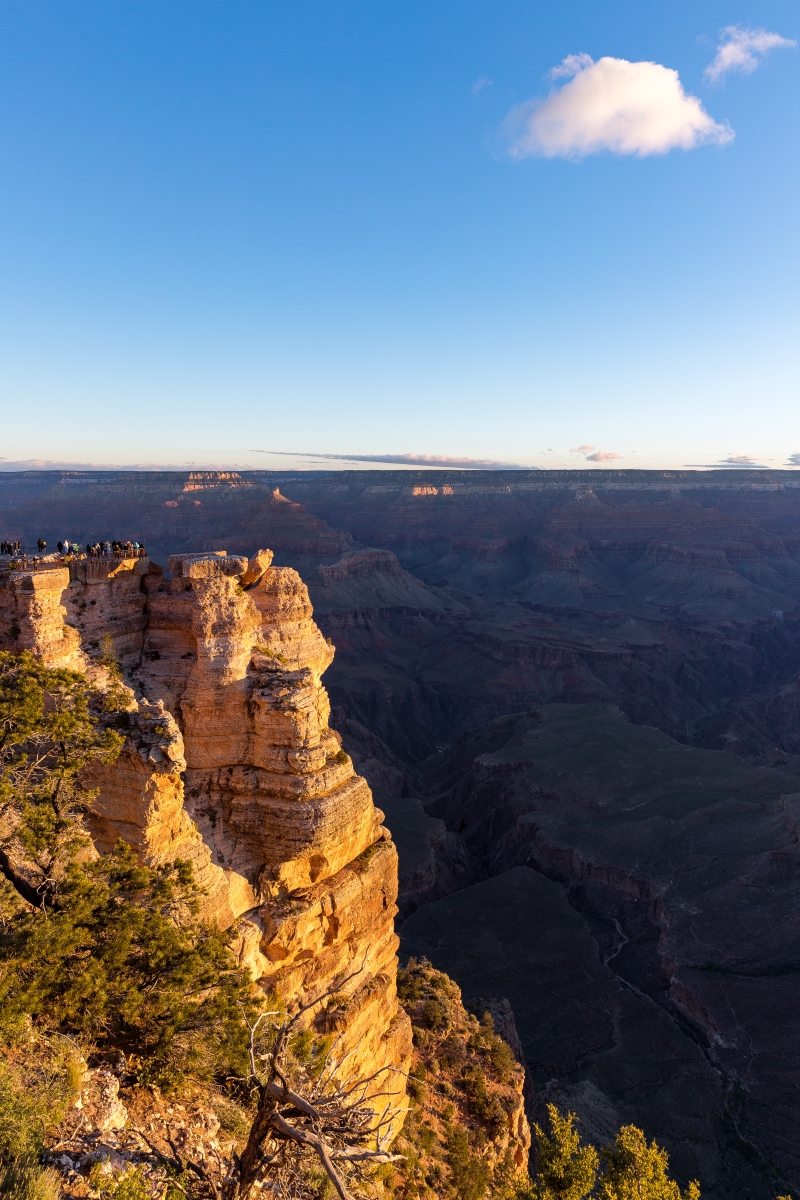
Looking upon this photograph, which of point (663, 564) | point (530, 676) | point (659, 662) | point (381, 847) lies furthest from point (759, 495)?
point (381, 847)

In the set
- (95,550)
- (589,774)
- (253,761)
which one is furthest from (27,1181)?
(589,774)

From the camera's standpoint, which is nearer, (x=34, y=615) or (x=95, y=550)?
(x=34, y=615)

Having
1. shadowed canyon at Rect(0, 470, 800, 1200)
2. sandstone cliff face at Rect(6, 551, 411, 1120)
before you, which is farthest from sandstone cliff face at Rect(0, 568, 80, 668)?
shadowed canyon at Rect(0, 470, 800, 1200)

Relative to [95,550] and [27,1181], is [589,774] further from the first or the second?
[27,1181]

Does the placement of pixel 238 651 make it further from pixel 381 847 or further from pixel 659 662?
pixel 659 662

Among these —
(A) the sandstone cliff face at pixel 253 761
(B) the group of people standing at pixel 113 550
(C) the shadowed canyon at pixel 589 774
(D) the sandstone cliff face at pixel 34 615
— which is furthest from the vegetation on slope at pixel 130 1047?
(B) the group of people standing at pixel 113 550

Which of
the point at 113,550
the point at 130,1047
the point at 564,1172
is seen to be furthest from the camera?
the point at 113,550
